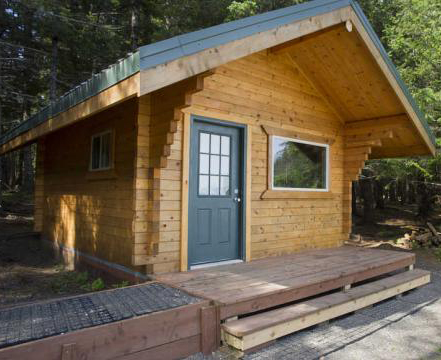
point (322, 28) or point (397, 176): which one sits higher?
point (322, 28)

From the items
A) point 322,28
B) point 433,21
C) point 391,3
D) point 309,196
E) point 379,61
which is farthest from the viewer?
point 391,3

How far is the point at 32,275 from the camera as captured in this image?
5.36 meters

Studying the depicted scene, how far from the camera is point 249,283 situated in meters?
3.55

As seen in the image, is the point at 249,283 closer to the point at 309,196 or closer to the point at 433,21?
the point at 309,196

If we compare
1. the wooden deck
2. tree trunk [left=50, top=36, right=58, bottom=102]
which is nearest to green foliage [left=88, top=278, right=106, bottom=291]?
the wooden deck

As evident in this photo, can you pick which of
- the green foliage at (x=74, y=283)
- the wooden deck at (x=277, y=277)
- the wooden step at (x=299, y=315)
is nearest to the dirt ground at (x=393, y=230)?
the wooden deck at (x=277, y=277)

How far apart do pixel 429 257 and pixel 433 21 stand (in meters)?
5.58

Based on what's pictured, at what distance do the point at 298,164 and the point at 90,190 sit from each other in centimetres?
317

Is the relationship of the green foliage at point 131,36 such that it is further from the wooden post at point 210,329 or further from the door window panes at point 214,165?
the wooden post at point 210,329

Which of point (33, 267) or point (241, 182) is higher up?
point (241, 182)

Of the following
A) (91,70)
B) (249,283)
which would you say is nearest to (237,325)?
(249,283)

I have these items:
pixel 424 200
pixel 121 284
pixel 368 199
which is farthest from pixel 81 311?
pixel 368 199

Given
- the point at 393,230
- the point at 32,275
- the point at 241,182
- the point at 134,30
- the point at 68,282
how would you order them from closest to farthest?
1. the point at 241,182
2. the point at 68,282
3. the point at 32,275
4. the point at 393,230
5. the point at 134,30

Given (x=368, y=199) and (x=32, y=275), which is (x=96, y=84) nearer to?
(x=32, y=275)
